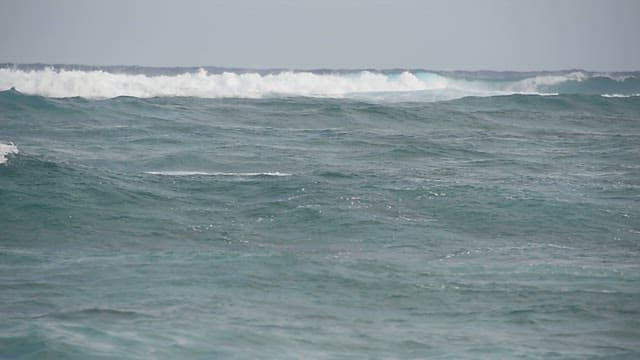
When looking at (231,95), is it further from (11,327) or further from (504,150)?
(11,327)

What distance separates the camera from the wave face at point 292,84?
6444 centimetres

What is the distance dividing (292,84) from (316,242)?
5990 centimetres

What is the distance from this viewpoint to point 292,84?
80250 mm

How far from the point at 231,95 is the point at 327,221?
4484cm

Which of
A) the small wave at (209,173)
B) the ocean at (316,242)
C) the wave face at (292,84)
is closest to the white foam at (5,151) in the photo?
the ocean at (316,242)

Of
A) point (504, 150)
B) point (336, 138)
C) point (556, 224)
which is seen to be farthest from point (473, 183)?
point (336, 138)

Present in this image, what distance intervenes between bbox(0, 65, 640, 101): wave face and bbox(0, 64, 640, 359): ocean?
2081 cm

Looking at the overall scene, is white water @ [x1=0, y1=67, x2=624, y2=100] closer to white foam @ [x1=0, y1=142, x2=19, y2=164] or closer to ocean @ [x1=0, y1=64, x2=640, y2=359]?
ocean @ [x1=0, y1=64, x2=640, y2=359]

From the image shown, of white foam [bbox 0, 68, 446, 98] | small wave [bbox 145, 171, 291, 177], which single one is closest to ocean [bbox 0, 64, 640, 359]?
small wave [bbox 145, 171, 291, 177]

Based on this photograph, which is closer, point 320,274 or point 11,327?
point 11,327

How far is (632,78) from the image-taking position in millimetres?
83938

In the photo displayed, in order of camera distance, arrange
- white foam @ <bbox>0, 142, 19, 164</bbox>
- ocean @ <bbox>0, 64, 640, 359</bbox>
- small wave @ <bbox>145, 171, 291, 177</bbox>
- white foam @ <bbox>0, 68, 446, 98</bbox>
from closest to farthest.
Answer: ocean @ <bbox>0, 64, 640, 359</bbox>, white foam @ <bbox>0, 142, 19, 164</bbox>, small wave @ <bbox>145, 171, 291, 177</bbox>, white foam @ <bbox>0, 68, 446, 98</bbox>

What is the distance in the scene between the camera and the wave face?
64.4m

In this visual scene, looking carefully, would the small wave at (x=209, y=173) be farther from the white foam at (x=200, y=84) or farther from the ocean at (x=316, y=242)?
the white foam at (x=200, y=84)
